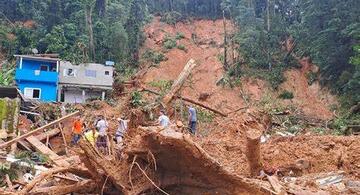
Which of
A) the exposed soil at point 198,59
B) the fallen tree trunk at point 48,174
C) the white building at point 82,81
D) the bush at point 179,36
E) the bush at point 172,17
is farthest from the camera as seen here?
the bush at point 172,17

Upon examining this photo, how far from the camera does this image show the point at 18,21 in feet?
159

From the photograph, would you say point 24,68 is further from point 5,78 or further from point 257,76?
point 257,76

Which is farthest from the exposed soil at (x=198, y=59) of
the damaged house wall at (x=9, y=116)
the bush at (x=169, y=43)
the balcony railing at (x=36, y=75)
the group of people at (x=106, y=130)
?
the damaged house wall at (x=9, y=116)

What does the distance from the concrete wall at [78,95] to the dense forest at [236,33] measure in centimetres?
291

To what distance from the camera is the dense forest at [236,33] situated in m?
33.8

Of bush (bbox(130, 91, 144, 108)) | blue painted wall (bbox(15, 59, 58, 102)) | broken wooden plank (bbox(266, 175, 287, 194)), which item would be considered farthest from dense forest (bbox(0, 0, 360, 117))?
broken wooden plank (bbox(266, 175, 287, 194))

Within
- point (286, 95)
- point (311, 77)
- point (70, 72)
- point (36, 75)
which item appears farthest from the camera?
point (311, 77)

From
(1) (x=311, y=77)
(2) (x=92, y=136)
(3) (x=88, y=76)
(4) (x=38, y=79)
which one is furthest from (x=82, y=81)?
(2) (x=92, y=136)

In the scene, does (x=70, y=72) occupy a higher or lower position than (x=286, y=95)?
higher

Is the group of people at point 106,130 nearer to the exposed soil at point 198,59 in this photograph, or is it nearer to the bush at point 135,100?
the bush at point 135,100

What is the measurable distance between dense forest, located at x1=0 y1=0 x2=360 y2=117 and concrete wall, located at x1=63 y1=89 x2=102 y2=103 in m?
2.91

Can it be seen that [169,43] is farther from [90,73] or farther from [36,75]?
[36,75]

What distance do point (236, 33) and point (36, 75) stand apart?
1958cm

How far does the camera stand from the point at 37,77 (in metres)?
34.5
